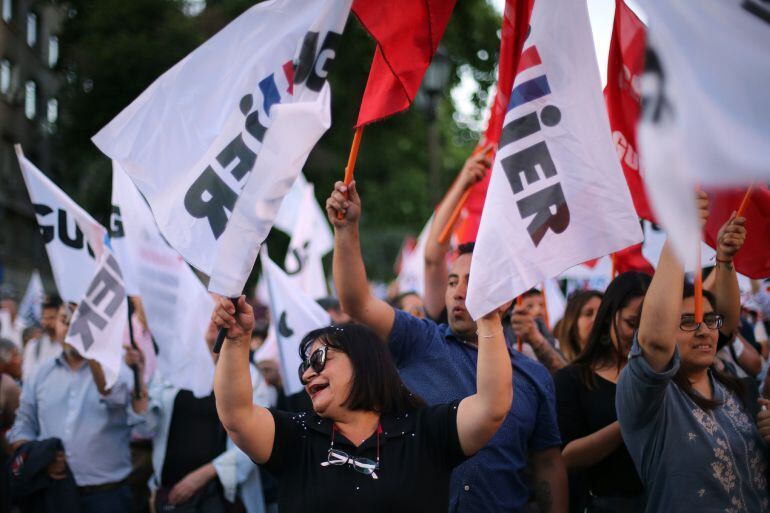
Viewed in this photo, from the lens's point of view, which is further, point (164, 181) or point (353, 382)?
point (164, 181)

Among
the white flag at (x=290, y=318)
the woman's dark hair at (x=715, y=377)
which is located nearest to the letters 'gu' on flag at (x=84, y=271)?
the white flag at (x=290, y=318)

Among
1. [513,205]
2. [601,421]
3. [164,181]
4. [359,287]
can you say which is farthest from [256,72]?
[601,421]

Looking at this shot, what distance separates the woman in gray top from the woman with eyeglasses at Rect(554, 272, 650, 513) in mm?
400

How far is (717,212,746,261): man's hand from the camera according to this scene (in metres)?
3.71

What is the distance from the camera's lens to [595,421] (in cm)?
398

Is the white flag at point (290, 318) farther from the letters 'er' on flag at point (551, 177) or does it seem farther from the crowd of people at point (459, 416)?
the letters 'er' on flag at point (551, 177)

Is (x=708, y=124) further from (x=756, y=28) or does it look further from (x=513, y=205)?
(x=513, y=205)

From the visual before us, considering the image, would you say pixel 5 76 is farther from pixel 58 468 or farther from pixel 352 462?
pixel 352 462

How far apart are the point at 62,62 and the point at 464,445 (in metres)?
26.5

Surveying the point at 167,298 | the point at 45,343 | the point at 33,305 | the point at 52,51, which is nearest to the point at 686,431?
the point at 167,298

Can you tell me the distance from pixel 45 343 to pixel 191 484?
2929mm

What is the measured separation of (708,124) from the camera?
6.31 ft

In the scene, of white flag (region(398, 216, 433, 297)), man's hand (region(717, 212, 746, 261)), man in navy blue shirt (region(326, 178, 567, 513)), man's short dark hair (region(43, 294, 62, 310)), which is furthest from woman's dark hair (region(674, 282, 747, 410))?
white flag (region(398, 216, 433, 297))

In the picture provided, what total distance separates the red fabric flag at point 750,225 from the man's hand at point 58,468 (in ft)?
12.7
